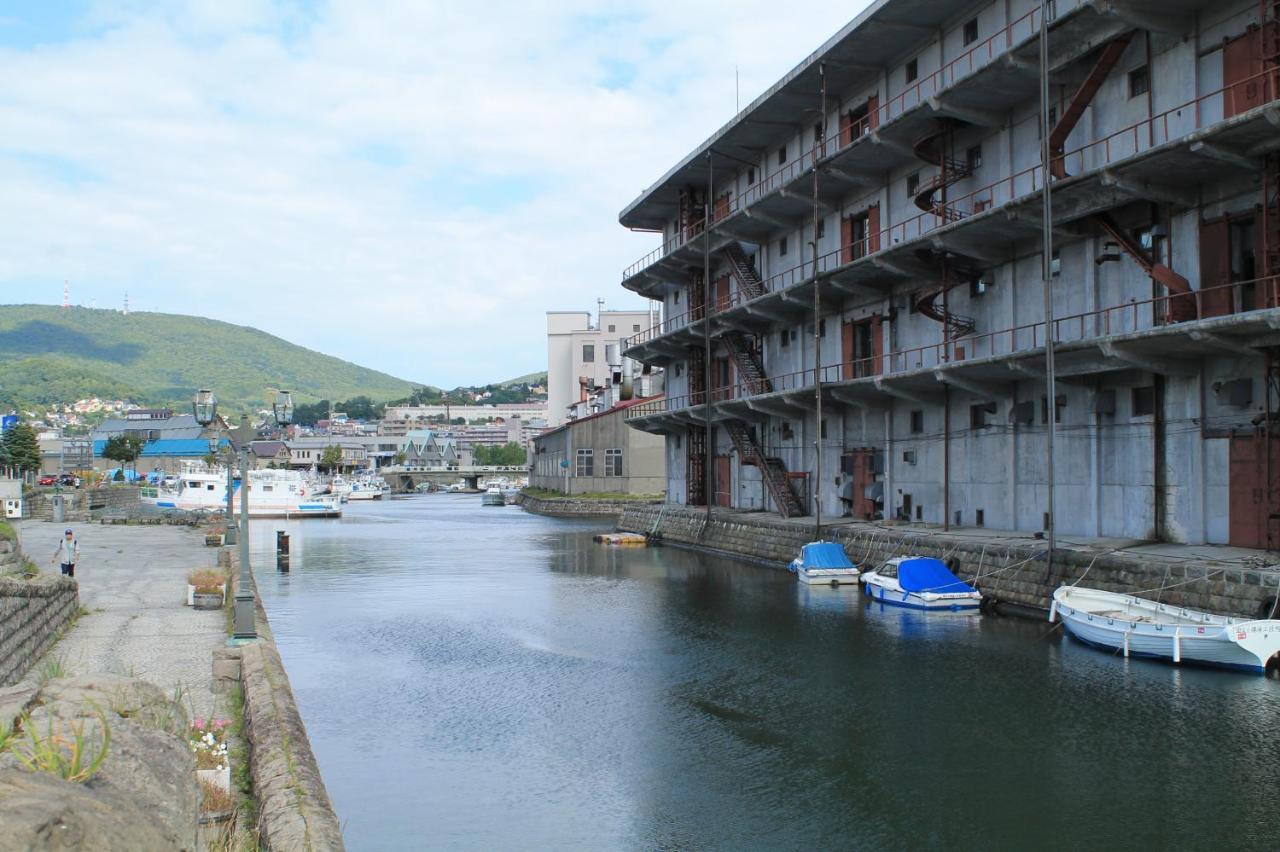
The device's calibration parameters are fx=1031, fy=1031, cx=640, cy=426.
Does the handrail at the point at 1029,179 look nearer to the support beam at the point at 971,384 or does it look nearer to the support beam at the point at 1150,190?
the support beam at the point at 1150,190

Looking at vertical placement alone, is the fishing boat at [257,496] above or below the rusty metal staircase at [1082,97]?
below

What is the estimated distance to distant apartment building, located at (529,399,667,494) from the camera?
8969 centimetres

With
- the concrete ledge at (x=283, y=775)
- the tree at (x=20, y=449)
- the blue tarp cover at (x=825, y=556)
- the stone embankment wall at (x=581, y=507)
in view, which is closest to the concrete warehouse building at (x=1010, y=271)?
the blue tarp cover at (x=825, y=556)

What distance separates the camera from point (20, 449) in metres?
96.2

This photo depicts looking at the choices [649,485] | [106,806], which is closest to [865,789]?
[106,806]

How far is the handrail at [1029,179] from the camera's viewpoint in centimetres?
2752

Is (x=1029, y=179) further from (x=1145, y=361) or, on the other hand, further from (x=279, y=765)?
(x=279, y=765)

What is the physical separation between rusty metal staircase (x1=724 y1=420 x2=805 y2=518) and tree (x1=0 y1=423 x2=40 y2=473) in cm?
7353

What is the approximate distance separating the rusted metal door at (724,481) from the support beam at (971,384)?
77.3 feet

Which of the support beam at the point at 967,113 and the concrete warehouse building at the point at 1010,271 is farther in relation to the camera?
the support beam at the point at 967,113

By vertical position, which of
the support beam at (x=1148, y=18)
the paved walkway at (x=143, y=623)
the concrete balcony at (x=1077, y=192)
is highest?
the support beam at (x=1148, y=18)

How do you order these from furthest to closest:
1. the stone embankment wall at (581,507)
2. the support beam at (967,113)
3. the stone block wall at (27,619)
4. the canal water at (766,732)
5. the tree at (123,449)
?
the tree at (123,449)
the stone embankment wall at (581,507)
the support beam at (967,113)
the stone block wall at (27,619)
the canal water at (766,732)

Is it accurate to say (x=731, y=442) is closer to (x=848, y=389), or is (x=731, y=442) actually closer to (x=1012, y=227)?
(x=848, y=389)

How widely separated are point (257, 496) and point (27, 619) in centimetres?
7574
